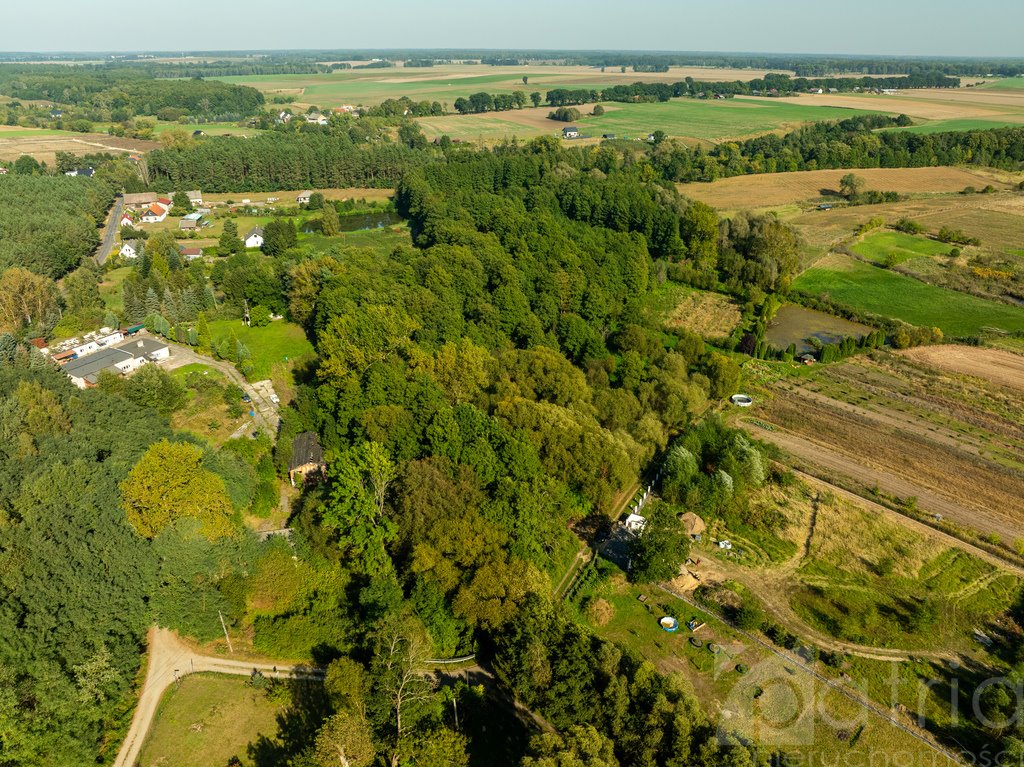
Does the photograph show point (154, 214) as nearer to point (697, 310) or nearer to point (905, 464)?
point (697, 310)

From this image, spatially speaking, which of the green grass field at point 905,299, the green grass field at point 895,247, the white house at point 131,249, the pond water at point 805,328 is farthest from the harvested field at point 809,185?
the white house at point 131,249

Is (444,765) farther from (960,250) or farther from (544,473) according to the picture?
(960,250)

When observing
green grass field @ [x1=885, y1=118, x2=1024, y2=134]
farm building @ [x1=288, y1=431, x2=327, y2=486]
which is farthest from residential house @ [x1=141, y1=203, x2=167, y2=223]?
green grass field @ [x1=885, y1=118, x2=1024, y2=134]

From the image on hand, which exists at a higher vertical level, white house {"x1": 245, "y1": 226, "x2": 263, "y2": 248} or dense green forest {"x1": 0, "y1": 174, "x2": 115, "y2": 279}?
dense green forest {"x1": 0, "y1": 174, "x2": 115, "y2": 279}

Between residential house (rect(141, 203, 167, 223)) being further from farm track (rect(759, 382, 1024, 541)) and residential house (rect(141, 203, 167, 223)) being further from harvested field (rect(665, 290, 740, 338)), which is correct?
farm track (rect(759, 382, 1024, 541))

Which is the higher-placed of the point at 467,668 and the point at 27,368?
the point at 27,368

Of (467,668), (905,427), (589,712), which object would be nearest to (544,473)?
(467,668)
